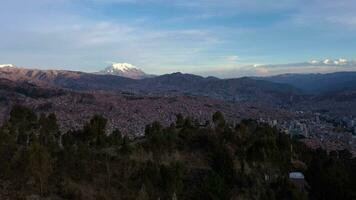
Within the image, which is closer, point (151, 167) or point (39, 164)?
point (39, 164)

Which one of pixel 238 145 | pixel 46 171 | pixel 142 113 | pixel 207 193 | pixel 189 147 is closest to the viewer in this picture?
pixel 46 171

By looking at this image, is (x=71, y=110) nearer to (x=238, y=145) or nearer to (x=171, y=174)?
(x=238, y=145)

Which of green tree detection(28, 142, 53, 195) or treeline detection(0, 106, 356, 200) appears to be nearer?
green tree detection(28, 142, 53, 195)

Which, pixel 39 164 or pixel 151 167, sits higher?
pixel 39 164

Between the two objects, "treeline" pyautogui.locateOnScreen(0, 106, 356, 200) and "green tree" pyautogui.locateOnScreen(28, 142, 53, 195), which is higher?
"green tree" pyautogui.locateOnScreen(28, 142, 53, 195)

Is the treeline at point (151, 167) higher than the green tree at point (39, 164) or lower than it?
lower

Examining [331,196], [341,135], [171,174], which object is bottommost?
[341,135]

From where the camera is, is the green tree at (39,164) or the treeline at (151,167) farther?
the treeline at (151,167)

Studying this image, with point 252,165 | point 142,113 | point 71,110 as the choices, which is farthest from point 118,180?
point 142,113
